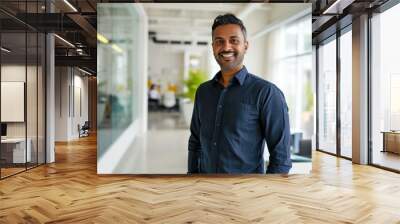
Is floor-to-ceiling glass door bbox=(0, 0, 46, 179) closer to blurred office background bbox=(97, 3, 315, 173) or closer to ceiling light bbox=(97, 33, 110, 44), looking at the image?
A: ceiling light bbox=(97, 33, 110, 44)

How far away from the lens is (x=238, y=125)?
4.16 metres

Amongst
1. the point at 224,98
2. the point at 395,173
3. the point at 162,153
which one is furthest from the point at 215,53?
the point at 395,173

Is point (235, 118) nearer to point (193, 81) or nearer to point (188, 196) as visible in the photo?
point (193, 81)

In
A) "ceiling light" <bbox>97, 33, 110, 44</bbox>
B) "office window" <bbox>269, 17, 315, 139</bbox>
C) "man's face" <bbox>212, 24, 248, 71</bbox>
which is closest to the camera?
"man's face" <bbox>212, 24, 248, 71</bbox>

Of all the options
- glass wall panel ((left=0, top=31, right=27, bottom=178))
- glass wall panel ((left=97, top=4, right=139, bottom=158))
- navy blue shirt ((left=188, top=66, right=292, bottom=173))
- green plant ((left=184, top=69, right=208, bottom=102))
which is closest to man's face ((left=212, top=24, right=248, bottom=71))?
navy blue shirt ((left=188, top=66, right=292, bottom=173))

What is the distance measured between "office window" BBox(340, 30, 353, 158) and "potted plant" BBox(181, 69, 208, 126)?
333 cm

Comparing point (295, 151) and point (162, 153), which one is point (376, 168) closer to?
point (295, 151)

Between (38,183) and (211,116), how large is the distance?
2628 millimetres

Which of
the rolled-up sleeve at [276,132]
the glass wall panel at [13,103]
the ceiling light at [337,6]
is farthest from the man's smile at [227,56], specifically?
the glass wall panel at [13,103]

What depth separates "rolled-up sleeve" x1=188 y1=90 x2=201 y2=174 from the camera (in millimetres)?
4239

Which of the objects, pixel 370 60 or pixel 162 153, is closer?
pixel 162 153

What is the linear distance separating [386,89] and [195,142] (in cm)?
394

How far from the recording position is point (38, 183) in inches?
209

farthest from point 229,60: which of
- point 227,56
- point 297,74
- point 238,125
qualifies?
point 297,74
